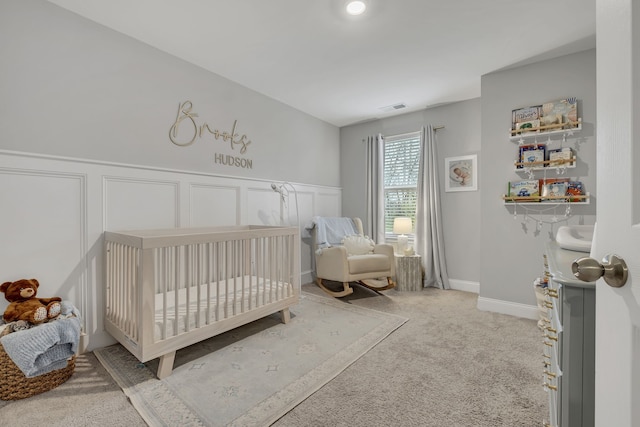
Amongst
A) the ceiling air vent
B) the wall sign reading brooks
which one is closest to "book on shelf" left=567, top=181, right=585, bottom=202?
the ceiling air vent

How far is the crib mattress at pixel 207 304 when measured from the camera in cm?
168

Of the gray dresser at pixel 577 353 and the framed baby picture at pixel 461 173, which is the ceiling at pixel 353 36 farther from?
the gray dresser at pixel 577 353

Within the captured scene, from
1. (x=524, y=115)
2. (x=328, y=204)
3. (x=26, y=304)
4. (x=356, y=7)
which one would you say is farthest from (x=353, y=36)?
(x=26, y=304)

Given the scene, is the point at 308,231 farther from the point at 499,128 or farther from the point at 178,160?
the point at 499,128

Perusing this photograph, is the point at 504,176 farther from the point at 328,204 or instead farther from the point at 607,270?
the point at 607,270

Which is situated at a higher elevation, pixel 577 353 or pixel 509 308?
pixel 577 353

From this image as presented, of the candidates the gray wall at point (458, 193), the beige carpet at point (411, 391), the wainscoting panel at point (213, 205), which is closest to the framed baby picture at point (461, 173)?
the gray wall at point (458, 193)

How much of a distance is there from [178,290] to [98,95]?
4.89 ft

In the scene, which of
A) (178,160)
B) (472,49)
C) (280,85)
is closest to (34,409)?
(178,160)

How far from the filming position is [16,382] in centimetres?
143

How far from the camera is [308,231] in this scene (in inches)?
149

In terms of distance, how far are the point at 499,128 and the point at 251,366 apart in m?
2.92

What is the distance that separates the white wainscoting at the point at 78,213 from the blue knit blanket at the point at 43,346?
0.44 meters

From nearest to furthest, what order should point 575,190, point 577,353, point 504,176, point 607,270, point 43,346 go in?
point 607,270 → point 577,353 → point 43,346 → point 575,190 → point 504,176
